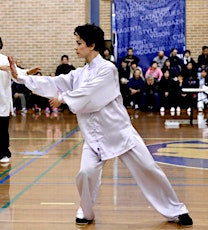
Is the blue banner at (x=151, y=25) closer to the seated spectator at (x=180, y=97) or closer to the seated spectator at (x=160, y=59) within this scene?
the seated spectator at (x=160, y=59)

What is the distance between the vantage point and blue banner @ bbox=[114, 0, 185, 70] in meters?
19.5

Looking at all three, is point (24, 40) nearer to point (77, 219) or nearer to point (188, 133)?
point (188, 133)

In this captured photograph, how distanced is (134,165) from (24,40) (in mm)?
13303

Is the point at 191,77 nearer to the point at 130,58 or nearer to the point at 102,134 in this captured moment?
the point at 130,58

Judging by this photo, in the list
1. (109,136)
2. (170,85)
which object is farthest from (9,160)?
(170,85)

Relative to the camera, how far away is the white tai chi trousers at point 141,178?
16.5 ft

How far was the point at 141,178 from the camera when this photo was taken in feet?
16.8

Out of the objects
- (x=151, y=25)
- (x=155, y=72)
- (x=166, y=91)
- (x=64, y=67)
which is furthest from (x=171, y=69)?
(x=64, y=67)

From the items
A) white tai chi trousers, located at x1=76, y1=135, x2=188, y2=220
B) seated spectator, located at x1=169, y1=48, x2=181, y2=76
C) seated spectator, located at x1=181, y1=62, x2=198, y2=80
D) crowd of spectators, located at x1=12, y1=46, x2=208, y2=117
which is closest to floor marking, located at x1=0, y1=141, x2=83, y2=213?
white tai chi trousers, located at x1=76, y1=135, x2=188, y2=220

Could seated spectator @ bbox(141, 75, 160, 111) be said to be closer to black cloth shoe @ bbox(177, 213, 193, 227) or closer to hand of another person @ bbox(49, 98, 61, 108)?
black cloth shoe @ bbox(177, 213, 193, 227)

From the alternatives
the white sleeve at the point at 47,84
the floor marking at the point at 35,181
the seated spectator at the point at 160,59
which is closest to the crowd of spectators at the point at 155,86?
the seated spectator at the point at 160,59

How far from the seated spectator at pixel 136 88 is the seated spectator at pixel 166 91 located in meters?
0.64

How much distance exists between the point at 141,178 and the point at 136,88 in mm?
12180

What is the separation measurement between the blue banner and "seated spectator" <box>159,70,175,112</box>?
2721mm
